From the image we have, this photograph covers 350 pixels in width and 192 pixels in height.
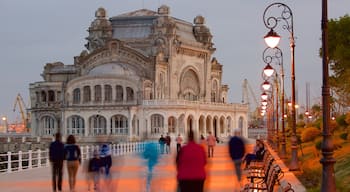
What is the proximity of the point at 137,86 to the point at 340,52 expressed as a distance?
36977 millimetres

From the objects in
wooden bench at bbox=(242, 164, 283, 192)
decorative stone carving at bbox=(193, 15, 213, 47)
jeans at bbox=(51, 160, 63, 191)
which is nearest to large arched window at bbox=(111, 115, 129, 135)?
decorative stone carving at bbox=(193, 15, 213, 47)

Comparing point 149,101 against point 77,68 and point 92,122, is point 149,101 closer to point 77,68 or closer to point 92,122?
point 92,122

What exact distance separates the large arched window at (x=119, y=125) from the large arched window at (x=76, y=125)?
13.3 feet

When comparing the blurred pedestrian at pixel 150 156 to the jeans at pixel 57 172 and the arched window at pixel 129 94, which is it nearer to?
the jeans at pixel 57 172

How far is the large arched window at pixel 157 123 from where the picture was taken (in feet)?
281

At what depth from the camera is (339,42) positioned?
56.9 meters

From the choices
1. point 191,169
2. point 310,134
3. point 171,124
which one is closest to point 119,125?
point 171,124

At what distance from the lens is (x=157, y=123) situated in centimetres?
8669

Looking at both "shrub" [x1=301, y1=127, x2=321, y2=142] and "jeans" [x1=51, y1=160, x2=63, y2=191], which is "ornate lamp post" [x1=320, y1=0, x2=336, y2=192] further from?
"shrub" [x1=301, y1=127, x2=321, y2=142]

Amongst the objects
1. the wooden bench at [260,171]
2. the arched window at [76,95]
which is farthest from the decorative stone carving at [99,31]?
the wooden bench at [260,171]

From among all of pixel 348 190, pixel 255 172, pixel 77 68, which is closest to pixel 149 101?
pixel 77 68

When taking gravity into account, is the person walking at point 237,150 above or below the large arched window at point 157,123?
below

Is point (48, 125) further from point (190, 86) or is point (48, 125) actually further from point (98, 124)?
point (190, 86)

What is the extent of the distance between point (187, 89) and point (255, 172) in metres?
83.1
